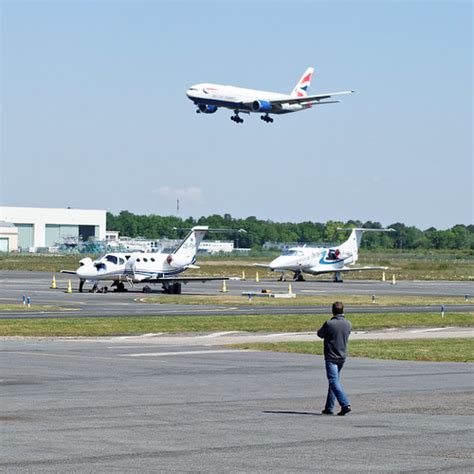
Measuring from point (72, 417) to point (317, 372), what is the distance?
9605mm

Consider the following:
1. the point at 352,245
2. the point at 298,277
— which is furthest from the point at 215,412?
the point at 352,245

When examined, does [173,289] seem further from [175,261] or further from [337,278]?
[337,278]

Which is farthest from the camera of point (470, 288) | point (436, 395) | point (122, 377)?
point (470, 288)

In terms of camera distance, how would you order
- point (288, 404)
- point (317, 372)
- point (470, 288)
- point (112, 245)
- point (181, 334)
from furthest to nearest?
point (112, 245)
point (470, 288)
point (181, 334)
point (317, 372)
point (288, 404)

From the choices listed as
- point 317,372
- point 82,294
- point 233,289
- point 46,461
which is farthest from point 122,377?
point 233,289

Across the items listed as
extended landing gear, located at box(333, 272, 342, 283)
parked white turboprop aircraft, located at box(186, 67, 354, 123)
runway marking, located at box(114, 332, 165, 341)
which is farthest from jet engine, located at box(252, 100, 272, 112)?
runway marking, located at box(114, 332, 165, 341)

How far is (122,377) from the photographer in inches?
1041

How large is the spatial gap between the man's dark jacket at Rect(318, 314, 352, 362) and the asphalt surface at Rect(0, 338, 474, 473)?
40.0 inches

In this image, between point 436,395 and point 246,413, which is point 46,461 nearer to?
point 246,413

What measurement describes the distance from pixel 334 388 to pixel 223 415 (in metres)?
1.88

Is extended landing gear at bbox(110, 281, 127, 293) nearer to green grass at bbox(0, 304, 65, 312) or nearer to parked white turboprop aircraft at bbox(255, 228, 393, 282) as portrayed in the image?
green grass at bbox(0, 304, 65, 312)

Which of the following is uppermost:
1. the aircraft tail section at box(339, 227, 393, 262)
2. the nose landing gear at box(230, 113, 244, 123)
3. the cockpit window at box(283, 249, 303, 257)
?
the nose landing gear at box(230, 113, 244, 123)

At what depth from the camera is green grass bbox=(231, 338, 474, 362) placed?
33.2 meters

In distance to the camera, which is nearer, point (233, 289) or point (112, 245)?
point (233, 289)
